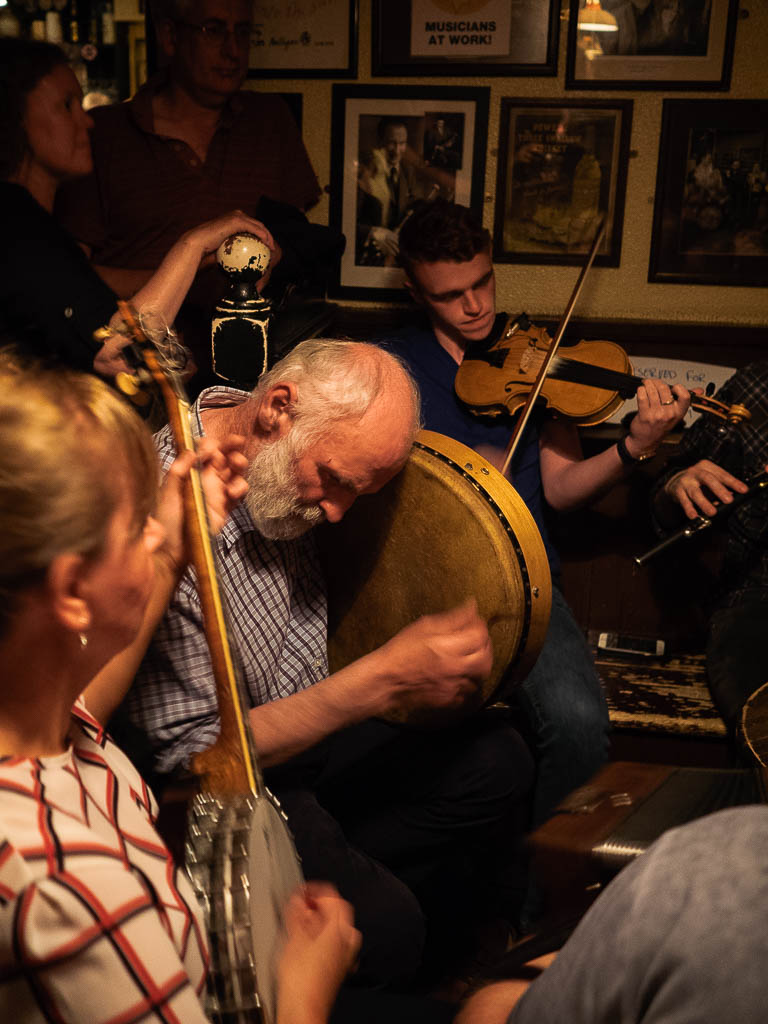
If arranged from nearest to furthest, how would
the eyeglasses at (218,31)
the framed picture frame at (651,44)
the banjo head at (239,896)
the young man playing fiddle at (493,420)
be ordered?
the banjo head at (239,896) → the young man playing fiddle at (493,420) → the eyeglasses at (218,31) → the framed picture frame at (651,44)

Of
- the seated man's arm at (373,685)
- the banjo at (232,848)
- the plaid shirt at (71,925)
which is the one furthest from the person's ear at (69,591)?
the seated man's arm at (373,685)

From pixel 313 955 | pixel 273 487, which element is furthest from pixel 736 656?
pixel 313 955

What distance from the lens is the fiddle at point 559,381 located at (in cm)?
254

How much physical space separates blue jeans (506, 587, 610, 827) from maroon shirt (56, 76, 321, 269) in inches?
62.3

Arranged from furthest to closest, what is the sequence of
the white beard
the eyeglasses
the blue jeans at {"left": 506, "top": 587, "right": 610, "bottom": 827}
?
1. the eyeglasses
2. the blue jeans at {"left": 506, "top": 587, "right": 610, "bottom": 827}
3. the white beard

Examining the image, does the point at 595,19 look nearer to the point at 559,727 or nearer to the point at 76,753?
the point at 559,727

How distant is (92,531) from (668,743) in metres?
2.11

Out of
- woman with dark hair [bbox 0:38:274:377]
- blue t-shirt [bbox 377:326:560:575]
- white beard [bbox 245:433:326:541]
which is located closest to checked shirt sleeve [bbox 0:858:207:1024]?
white beard [bbox 245:433:326:541]

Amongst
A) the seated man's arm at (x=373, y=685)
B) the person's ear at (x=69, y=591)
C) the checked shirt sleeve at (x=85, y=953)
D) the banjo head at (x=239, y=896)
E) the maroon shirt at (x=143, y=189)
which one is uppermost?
the maroon shirt at (x=143, y=189)

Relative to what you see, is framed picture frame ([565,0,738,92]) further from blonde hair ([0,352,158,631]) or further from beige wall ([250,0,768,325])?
blonde hair ([0,352,158,631])

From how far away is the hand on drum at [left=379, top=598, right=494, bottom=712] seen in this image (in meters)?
1.62

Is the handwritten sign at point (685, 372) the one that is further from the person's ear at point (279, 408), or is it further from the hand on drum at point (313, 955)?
the hand on drum at point (313, 955)

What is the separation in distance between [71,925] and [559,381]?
6.94 ft

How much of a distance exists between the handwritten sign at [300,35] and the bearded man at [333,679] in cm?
159
